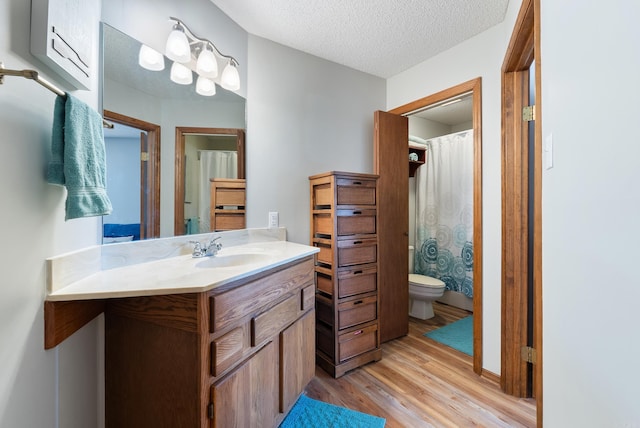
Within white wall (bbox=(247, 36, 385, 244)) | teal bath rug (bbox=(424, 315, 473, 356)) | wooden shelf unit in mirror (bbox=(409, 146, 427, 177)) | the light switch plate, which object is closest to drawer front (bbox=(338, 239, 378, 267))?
white wall (bbox=(247, 36, 385, 244))

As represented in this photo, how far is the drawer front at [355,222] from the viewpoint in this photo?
5.96ft

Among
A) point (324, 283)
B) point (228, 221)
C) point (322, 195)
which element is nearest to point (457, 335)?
point (324, 283)

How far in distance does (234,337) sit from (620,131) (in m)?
1.22

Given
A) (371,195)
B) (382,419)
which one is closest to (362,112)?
(371,195)

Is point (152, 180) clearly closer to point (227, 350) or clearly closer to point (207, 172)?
point (207, 172)

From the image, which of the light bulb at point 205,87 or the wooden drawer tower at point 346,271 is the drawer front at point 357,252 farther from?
the light bulb at point 205,87

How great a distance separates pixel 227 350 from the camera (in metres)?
0.96

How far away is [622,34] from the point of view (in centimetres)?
51

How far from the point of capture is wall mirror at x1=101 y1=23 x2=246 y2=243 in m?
1.16

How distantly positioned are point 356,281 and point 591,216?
1.38 m

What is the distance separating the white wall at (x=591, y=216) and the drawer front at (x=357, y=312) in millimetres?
1071

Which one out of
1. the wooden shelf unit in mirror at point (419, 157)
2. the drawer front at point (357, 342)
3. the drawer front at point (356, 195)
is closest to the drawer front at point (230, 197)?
the drawer front at point (356, 195)

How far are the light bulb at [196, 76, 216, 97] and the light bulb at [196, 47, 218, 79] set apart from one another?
3 centimetres

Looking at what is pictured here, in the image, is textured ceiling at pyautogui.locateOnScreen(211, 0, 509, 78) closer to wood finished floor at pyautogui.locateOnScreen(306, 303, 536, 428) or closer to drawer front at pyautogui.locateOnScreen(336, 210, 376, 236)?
drawer front at pyautogui.locateOnScreen(336, 210, 376, 236)
